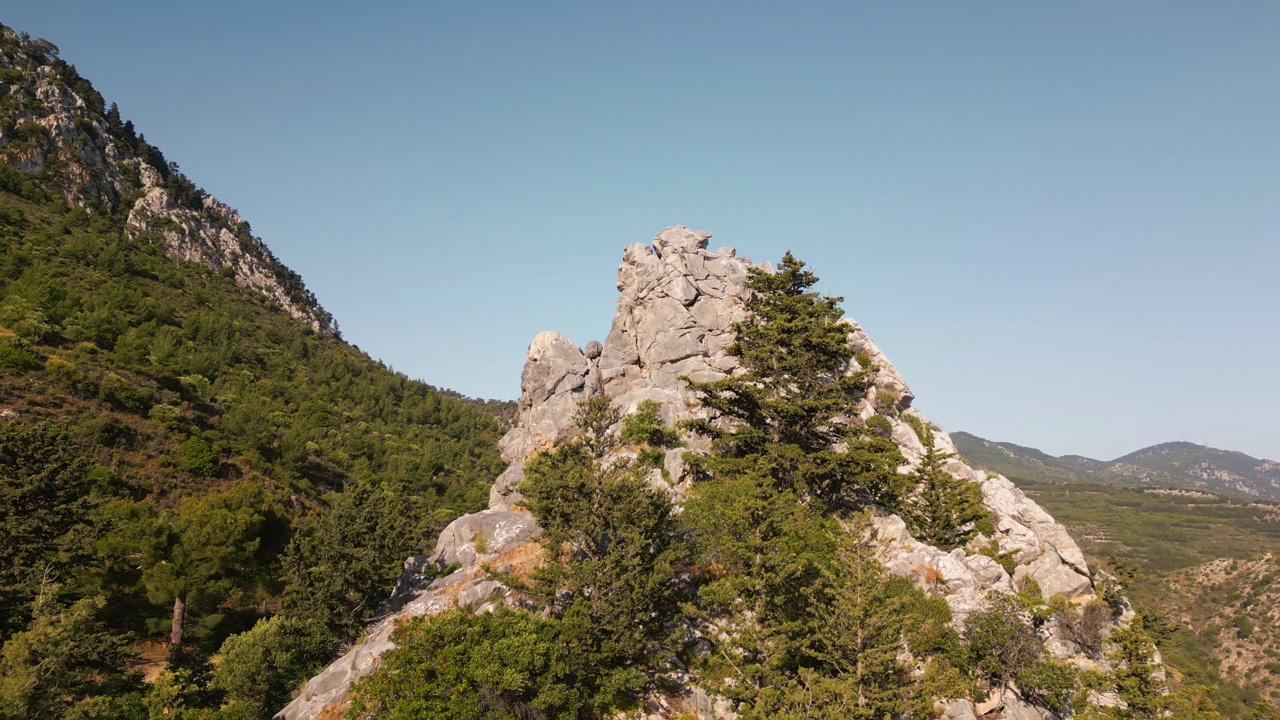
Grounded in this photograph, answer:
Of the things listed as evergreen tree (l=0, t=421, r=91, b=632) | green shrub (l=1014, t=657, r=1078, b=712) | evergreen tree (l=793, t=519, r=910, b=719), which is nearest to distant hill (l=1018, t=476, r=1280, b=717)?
green shrub (l=1014, t=657, r=1078, b=712)

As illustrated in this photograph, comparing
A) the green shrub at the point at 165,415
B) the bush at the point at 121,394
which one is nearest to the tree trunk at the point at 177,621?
the green shrub at the point at 165,415

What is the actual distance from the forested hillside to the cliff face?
16.8ft

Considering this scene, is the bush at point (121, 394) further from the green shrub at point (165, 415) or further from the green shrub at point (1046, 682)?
the green shrub at point (1046, 682)

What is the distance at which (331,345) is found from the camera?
144250mm

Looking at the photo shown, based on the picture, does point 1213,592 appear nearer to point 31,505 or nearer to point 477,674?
point 477,674

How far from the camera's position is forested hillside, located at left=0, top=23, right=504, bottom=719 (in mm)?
29766

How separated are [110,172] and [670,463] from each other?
167015 millimetres

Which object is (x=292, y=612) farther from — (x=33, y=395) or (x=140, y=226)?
Result: (x=140, y=226)

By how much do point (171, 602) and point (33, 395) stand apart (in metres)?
31.9

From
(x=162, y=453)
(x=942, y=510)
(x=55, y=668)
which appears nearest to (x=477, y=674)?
(x=55, y=668)

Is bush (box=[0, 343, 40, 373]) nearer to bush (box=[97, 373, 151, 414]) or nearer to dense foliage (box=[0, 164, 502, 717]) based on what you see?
dense foliage (box=[0, 164, 502, 717])

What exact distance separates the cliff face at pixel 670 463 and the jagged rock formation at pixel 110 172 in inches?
4799

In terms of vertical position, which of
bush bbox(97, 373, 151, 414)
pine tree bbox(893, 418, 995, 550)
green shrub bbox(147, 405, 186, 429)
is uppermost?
bush bbox(97, 373, 151, 414)

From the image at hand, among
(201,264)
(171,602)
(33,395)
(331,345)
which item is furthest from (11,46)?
(171,602)
